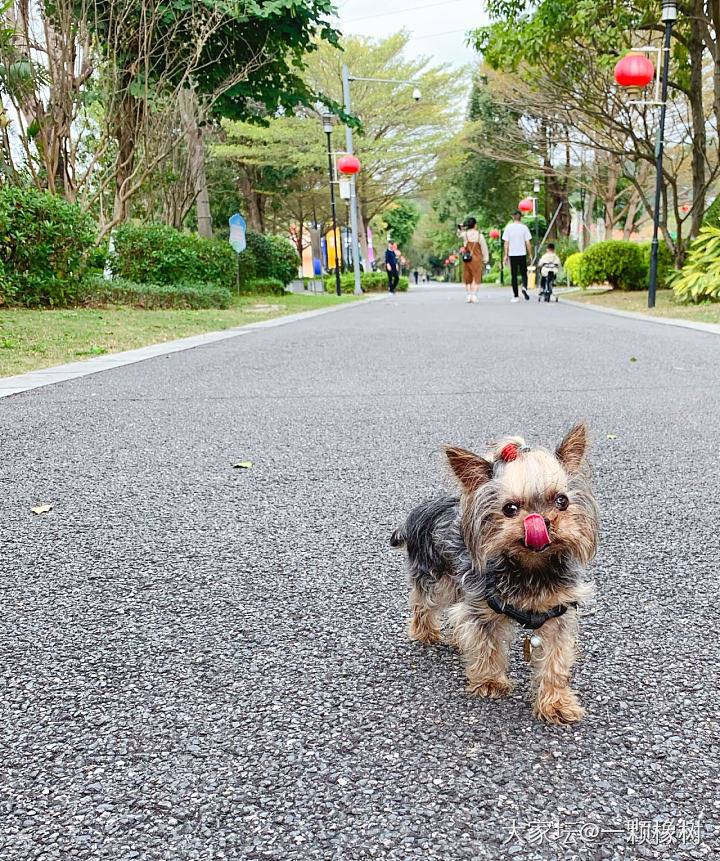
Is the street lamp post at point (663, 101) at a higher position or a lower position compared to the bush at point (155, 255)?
higher

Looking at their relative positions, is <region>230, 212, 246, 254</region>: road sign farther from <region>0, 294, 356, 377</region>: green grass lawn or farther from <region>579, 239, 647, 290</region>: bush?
<region>579, 239, 647, 290</region>: bush

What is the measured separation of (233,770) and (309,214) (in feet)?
160

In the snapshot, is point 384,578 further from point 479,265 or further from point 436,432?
point 479,265

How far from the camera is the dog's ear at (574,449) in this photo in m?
1.76

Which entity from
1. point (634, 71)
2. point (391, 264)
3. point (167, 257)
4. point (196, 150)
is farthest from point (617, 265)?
point (391, 264)

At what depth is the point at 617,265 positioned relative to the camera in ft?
70.5

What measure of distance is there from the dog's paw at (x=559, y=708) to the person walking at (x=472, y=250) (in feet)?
59.1

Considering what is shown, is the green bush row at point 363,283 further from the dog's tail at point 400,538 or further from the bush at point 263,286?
the dog's tail at point 400,538

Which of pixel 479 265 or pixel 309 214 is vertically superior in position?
pixel 309 214

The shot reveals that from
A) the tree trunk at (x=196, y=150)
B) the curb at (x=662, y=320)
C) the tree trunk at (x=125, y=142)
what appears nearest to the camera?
the curb at (x=662, y=320)

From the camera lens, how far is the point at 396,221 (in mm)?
73562

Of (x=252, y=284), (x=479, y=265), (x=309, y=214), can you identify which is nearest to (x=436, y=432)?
(x=479, y=265)

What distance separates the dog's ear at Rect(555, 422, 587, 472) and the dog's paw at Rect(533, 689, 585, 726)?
0.55 m

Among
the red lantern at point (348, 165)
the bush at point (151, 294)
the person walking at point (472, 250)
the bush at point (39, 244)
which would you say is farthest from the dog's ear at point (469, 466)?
the red lantern at point (348, 165)
